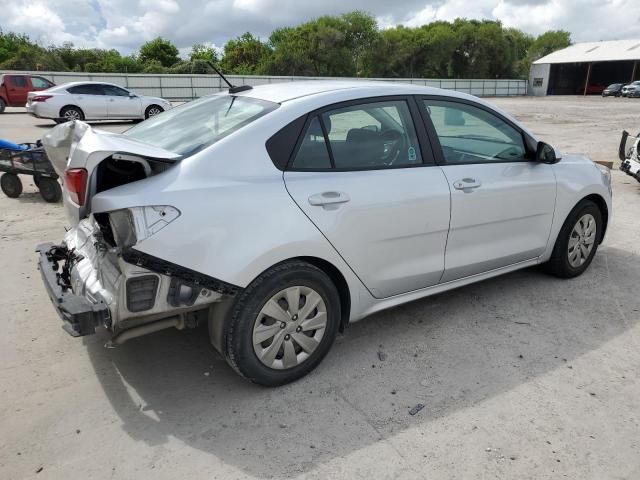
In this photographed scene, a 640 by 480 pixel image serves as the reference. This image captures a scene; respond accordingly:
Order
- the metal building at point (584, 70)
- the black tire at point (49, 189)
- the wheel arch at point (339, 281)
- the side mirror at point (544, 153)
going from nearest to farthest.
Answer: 1. the wheel arch at point (339, 281)
2. the side mirror at point (544, 153)
3. the black tire at point (49, 189)
4. the metal building at point (584, 70)

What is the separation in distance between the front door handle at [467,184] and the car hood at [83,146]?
180cm

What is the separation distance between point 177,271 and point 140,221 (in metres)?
0.29

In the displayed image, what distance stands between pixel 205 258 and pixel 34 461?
4.00 ft

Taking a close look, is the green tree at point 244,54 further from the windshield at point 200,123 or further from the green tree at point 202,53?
the windshield at point 200,123

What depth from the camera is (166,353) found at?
3367 mm

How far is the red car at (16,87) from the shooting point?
68.6 ft

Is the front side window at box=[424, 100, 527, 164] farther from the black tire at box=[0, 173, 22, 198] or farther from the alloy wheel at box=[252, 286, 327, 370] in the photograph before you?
the black tire at box=[0, 173, 22, 198]

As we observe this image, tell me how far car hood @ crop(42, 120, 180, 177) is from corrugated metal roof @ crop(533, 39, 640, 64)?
2519 inches

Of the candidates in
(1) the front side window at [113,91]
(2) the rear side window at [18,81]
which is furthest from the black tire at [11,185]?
(2) the rear side window at [18,81]

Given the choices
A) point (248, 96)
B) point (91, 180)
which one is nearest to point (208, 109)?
A: point (248, 96)

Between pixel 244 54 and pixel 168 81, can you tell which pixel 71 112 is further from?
pixel 244 54

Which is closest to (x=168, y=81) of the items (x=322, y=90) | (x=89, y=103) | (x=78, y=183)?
(x=89, y=103)

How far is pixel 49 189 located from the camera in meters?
7.21

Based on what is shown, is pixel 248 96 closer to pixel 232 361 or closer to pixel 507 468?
pixel 232 361
